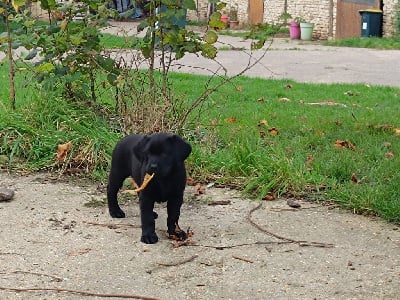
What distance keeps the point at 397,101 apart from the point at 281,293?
6.26 metres

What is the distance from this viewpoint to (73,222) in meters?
5.07

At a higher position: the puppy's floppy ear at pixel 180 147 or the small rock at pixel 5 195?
the puppy's floppy ear at pixel 180 147

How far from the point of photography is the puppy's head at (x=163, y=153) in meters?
4.43

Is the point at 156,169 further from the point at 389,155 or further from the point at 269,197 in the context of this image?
the point at 389,155

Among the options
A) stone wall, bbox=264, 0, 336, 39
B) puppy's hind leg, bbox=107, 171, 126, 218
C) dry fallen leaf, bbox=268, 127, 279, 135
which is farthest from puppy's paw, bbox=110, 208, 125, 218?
stone wall, bbox=264, 0, 336, 39

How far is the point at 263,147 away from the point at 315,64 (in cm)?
871

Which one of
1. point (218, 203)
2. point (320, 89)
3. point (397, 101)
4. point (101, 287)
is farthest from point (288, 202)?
point (320, 89)

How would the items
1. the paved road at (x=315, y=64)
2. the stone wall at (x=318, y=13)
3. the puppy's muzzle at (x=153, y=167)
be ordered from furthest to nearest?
the stone wall at (x=318, y=13)
the paved road at (x=315, y=64)
the puppy's muzzle at (x=153, y=167)

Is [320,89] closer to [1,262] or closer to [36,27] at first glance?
[36,27]

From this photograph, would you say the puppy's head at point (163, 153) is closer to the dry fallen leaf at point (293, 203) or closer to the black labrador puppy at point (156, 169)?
the black labrador puppy at point (156, 169)

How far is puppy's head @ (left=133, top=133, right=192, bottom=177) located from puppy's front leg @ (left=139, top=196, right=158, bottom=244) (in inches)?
9.5

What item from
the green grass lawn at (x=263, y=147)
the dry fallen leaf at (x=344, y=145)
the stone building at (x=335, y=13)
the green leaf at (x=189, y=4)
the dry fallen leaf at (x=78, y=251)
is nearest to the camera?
the dry fallen leaf at (x=78, y=251)

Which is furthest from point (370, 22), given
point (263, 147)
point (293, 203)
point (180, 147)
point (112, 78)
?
point (180, 147)

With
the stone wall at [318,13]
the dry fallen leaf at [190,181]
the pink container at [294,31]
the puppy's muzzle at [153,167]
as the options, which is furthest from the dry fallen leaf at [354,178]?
the pink container at [294,31]
